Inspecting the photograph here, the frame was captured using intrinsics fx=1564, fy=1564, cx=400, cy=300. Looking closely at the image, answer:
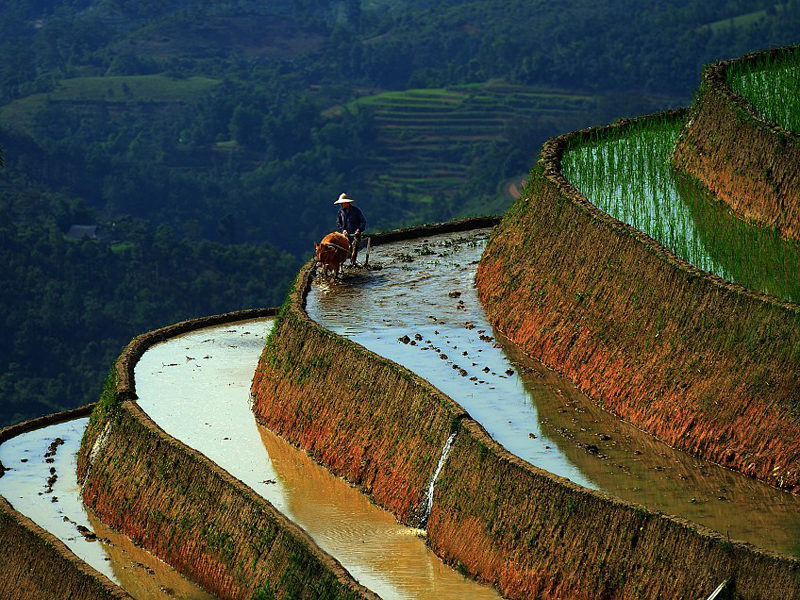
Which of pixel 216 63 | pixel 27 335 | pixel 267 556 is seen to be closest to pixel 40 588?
pixel 267 556

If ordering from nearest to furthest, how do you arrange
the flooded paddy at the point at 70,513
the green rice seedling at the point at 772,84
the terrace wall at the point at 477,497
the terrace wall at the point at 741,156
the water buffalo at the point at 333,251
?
the terrace wall at the point at 477,497
the flooded paddy at the point at 70,513
the terrace wall at the point at 741,156
the green rice seedling at the point at 772,84
the water buffalo at the point at 333,251

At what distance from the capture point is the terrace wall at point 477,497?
36.7 ft

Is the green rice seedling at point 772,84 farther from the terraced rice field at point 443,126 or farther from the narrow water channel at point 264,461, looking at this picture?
the terraced rice field at point 443,126

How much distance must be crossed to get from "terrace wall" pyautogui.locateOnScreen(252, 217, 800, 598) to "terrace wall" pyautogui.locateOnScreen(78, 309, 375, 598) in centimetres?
129

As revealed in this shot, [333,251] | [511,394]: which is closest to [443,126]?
[333,251]

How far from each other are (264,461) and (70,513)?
7.40 feet

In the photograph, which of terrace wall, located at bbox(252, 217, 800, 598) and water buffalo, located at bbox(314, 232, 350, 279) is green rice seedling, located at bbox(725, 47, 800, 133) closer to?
water buffalo, located at bbox(314, 232, 350, 279)

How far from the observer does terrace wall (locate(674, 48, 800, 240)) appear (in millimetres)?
17172

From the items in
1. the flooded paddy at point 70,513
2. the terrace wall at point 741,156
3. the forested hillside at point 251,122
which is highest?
the terrace wall at point 741,156

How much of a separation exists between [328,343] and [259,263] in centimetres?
5565

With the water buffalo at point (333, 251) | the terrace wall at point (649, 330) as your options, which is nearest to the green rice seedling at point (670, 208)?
the terrace wall at point (649, 330)

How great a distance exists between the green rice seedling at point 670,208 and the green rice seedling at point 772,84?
1138 mm

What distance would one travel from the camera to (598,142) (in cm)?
2139

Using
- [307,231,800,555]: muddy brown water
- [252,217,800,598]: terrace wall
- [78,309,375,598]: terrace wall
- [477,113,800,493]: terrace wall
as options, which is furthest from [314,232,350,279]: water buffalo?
[78,309,375,598]: terrace wall
